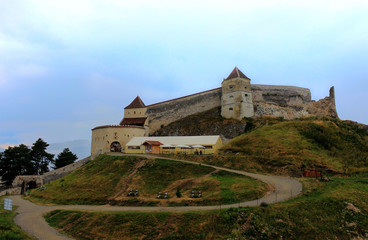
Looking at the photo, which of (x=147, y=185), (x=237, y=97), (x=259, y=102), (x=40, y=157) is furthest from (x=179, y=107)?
(x=147, y=185)

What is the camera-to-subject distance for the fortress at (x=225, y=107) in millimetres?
46031

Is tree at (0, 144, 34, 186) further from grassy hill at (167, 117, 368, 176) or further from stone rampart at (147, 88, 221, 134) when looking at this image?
grassy hill at (167, 117, 368, 176)

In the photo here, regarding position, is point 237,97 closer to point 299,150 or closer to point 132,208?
point 299,150

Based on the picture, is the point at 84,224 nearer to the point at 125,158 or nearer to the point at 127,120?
the point at 125,158

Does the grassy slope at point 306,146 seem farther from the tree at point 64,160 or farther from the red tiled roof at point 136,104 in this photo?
the tree at point 64,160

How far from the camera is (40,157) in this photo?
52.3 meters

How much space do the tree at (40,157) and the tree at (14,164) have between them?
2.36 metres

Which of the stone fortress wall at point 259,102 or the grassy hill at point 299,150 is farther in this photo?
the stone fortress wall at point 259,102

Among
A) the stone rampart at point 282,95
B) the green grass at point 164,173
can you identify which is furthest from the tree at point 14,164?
the stone rampart at point 282,95

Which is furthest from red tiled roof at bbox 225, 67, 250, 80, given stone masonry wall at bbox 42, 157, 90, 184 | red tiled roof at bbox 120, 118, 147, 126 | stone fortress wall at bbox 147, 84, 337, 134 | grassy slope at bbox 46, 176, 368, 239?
grassy slope at bbox 46, 176, 368, 239

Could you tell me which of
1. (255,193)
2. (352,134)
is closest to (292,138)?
(352,134)

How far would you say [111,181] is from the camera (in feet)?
93.5

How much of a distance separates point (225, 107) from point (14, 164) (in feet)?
119

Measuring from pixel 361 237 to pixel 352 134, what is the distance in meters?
23.2
